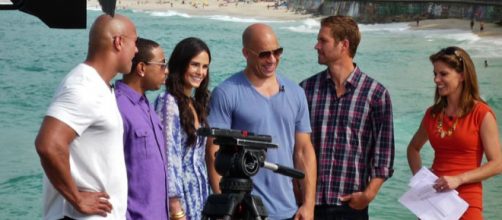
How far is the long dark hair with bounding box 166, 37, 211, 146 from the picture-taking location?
4.27 metres

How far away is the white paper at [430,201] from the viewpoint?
14.2 ft

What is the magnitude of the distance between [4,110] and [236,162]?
76.3 ft

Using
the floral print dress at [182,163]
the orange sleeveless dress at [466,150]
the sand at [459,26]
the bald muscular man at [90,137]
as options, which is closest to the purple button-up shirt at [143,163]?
the floral print dress at [182,163]

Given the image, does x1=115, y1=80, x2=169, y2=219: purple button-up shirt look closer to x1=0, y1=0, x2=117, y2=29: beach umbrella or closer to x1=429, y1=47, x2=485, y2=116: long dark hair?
x1=0, y1=0, x2=117, y2=29: beach umbrella

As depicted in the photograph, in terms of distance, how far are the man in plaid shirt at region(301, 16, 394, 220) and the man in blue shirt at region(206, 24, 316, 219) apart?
213 millimetres

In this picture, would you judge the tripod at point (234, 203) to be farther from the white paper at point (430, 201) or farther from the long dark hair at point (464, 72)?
the long dark hair at point (464, 72)

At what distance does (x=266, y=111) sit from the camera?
4.30 meters

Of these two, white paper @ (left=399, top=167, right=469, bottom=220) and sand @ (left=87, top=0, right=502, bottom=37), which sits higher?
white paper @ (left=399, top=167, right=469, bottom=220)

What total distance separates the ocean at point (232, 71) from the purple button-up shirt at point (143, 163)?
7.28 meters

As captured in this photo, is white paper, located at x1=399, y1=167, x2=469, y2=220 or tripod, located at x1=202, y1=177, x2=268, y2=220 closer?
tripod, located at x1=202, y1=177, x2=268, y2=220

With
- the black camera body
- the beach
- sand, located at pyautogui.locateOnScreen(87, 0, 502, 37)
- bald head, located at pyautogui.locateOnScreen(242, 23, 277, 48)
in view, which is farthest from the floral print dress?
the beach

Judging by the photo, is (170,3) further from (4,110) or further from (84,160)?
(84,160)

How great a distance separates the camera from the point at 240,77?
4.38 m

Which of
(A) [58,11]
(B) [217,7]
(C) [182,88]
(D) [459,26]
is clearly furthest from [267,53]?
(B) [217,7]
